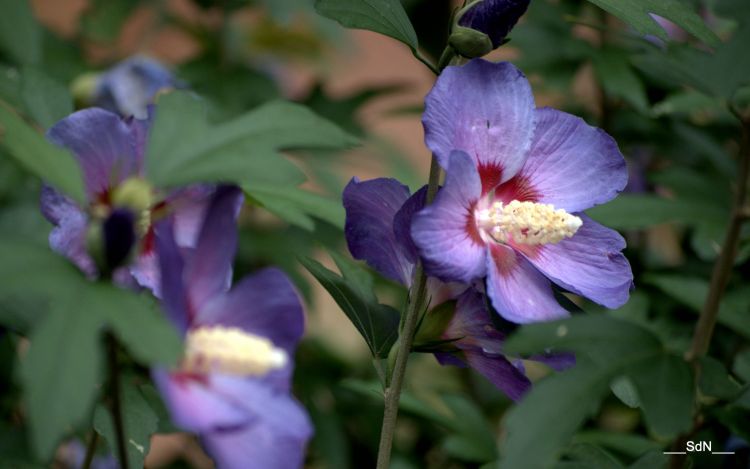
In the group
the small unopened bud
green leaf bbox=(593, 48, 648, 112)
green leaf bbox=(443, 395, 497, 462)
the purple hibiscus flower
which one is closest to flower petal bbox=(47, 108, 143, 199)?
the purple hibiscus flower

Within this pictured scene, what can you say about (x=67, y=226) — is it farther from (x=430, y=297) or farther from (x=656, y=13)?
(x=656, y=13)

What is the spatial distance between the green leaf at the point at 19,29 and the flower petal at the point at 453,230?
1.69 ft

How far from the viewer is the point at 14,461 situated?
648 mm

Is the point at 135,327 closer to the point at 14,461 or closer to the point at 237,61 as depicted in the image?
the point at 14,461

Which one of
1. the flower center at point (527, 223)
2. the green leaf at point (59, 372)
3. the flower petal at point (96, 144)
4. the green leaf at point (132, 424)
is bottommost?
the green leaf at point (132, 424)

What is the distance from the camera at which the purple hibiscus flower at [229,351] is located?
480 mm

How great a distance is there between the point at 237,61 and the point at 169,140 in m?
1.11

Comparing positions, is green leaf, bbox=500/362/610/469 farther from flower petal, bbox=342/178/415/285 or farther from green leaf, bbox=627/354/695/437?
flower petal, bbox=342/178/415/285

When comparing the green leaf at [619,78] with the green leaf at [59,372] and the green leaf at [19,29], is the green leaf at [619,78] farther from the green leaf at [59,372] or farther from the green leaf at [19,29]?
the green leaf at [59,372]

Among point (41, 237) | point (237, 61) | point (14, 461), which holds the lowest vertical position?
point (237, 61)

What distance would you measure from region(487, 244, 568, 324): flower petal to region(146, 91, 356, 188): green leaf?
116 millimetres

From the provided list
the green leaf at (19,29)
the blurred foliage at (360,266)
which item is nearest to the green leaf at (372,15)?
the blurred foliage at (360,266)

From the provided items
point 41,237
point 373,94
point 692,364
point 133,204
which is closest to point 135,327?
point 133,204

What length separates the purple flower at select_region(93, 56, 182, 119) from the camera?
1346mm
